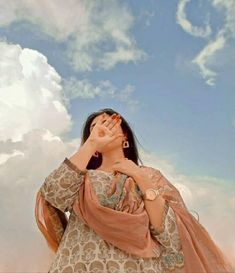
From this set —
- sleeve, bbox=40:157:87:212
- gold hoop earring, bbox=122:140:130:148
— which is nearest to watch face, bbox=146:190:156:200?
sleeve, bbox=40:157:87:212

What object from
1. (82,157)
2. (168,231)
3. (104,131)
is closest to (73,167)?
(82,157)

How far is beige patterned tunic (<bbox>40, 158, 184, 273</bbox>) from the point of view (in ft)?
4.09

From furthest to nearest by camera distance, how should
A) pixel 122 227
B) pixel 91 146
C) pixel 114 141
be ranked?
pixel 114 141, pixel 91 146, pixel 122 227

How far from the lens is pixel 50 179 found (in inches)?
52.1

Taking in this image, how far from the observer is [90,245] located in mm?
1279

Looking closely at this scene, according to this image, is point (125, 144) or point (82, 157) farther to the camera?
point (125, 144)

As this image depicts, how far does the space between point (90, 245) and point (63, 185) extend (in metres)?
0.19

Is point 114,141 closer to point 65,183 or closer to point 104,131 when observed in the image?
point 104,131

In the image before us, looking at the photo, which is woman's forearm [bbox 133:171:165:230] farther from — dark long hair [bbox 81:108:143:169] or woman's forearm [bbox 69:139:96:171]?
dark long hair [bbox 81:108:143:169]

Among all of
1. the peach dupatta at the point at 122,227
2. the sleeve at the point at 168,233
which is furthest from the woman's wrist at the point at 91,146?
the sleeve at the point at 168,233

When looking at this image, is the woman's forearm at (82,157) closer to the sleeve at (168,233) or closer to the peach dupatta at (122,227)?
the peach dupatta at (122,227)

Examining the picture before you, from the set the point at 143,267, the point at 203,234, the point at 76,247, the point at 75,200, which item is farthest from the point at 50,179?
the point at 203,234

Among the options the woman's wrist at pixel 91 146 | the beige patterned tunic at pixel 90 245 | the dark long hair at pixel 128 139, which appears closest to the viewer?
the beige patterned tunic at pixel 90 245

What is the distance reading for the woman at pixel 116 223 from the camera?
1.27 m
